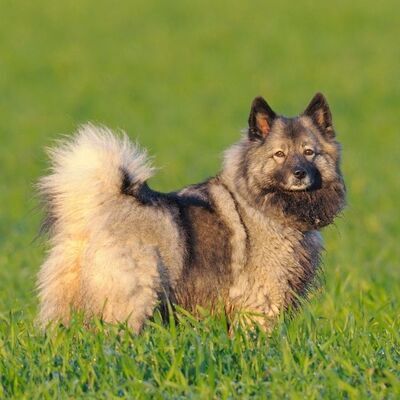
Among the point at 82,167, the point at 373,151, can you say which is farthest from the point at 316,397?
the point at 373,151

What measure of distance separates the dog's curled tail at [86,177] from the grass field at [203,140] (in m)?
0.49

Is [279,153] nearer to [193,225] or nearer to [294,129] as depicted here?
[294,129]

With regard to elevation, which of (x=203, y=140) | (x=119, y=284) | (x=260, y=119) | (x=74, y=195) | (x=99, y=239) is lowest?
(x=119, y=284)

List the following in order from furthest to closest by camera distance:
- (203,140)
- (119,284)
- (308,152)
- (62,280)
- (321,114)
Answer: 1. (203,140)
2. (321,114)
3. (308,152)
4. (62,280)
5. (119,284)

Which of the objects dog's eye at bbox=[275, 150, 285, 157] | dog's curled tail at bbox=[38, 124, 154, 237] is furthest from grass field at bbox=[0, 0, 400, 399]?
dog's eye at bbox=[275, 150, 285, 157]

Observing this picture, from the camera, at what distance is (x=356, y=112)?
26.2 m

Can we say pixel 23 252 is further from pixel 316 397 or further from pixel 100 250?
pixel 316 397

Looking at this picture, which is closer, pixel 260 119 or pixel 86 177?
pixel 86 177

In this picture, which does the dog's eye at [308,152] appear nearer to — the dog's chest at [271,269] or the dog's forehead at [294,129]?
the dog's forehead at [294,129]

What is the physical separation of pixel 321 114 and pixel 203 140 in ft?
50.5

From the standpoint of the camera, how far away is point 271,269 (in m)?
7.09

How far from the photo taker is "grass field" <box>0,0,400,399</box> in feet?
18.0

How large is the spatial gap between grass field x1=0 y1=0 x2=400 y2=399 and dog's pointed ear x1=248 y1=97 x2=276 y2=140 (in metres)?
0.97

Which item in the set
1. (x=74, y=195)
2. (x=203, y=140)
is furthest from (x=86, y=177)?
(x=203, y=140)
